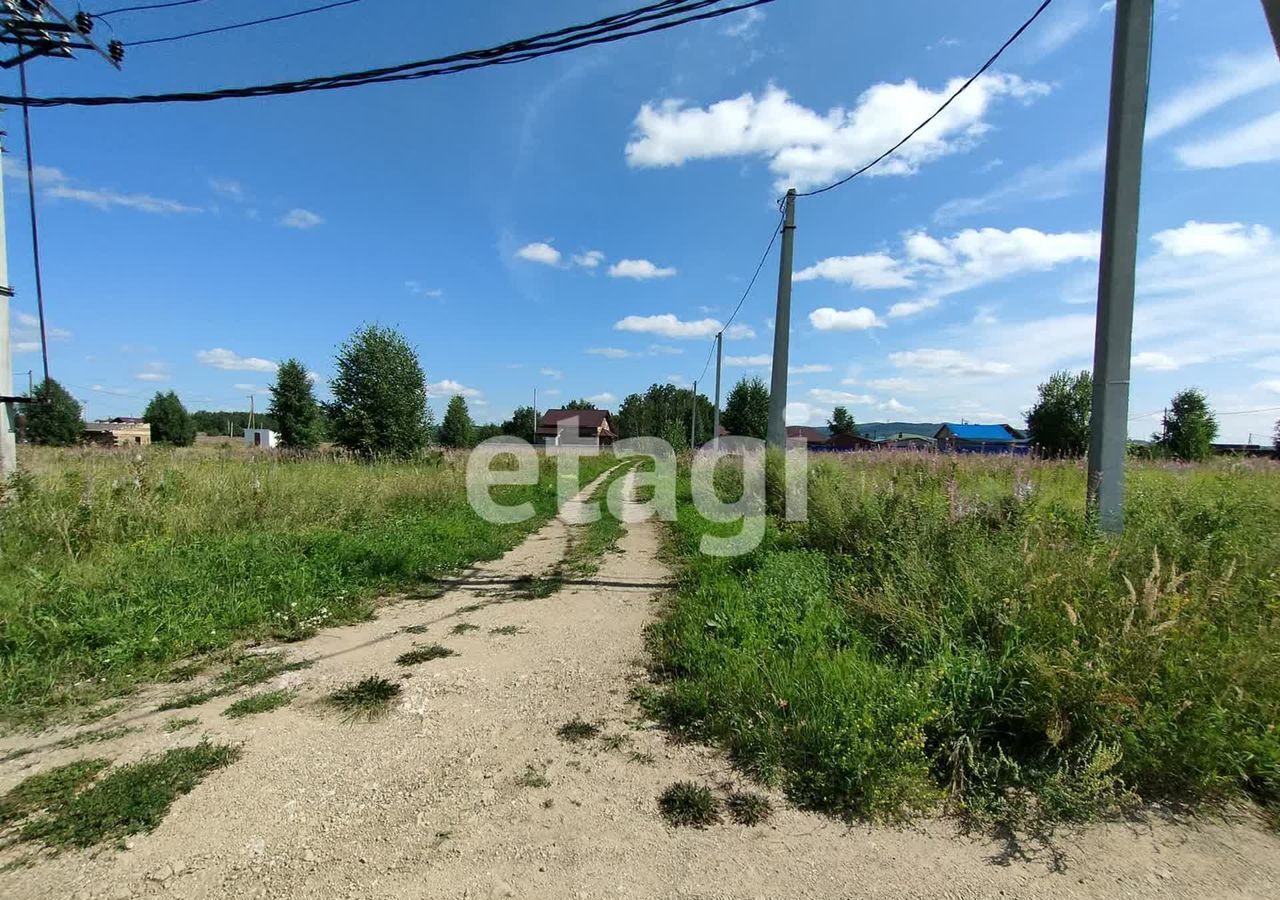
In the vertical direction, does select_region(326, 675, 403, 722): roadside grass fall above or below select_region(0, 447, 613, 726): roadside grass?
below

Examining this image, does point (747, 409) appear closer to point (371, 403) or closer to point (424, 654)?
point (371, 403)

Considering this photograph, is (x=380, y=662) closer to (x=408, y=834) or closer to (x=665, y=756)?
(x=408, y=834)

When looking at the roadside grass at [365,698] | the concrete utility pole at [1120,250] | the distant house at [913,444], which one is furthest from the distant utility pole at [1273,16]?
the distant house at [913,444]

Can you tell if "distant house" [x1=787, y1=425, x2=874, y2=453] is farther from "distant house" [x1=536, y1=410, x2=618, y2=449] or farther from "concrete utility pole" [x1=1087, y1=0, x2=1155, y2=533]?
"distant house" [x1=536, y1=410, x2=618, y2=449]

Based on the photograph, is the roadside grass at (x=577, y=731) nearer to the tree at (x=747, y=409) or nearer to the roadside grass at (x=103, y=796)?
the roadside grass at (x=103, y=796)

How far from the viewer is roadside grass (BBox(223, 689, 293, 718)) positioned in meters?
3.06

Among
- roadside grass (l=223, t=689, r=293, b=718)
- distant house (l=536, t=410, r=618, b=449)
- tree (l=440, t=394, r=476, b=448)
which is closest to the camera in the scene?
roadside grass (l=223, t=689, r=293, b=718)

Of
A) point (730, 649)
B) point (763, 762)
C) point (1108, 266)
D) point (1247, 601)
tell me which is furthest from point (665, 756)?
point (1108, 266)

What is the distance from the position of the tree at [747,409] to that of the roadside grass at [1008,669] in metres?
30.0

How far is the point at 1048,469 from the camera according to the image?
26.6ft

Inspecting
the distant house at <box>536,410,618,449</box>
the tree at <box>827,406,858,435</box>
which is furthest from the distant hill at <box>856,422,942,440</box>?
the distant house at <box>536,410,618,449</box>

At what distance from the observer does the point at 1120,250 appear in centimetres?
432

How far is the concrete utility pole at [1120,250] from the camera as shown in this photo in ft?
14.1

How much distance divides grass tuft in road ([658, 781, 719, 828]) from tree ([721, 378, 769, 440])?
32148mm
